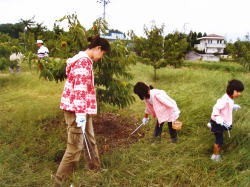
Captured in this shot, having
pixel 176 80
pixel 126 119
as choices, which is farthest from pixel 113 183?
pixel 176 80

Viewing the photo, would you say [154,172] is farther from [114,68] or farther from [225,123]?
[114,68]

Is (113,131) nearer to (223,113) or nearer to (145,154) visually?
(145,154)

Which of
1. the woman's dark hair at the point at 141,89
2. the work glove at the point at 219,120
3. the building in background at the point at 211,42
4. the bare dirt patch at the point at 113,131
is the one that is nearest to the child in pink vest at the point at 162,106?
the woman's dark hair at the point at 141,89

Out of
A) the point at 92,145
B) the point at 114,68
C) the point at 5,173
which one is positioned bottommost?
the point at 5,173

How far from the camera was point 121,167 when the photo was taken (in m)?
3.78

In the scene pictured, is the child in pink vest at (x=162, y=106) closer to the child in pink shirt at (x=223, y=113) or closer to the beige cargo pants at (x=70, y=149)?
the child in pink shirt at (x=223, y=113)

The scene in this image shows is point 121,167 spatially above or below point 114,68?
below

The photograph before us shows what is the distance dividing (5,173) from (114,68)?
81.0 inches

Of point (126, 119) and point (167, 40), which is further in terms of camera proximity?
Answer: point (167, 40)

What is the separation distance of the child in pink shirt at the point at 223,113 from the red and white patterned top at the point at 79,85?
5.00ft

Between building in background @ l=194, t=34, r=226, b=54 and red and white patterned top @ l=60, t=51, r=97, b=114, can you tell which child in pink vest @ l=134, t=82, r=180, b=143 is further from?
building in background @ l=194, t=34, r=226, b=54

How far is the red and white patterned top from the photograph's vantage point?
3.17m

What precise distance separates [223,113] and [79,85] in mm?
1763

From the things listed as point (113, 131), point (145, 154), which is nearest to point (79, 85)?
point (145, 154)
